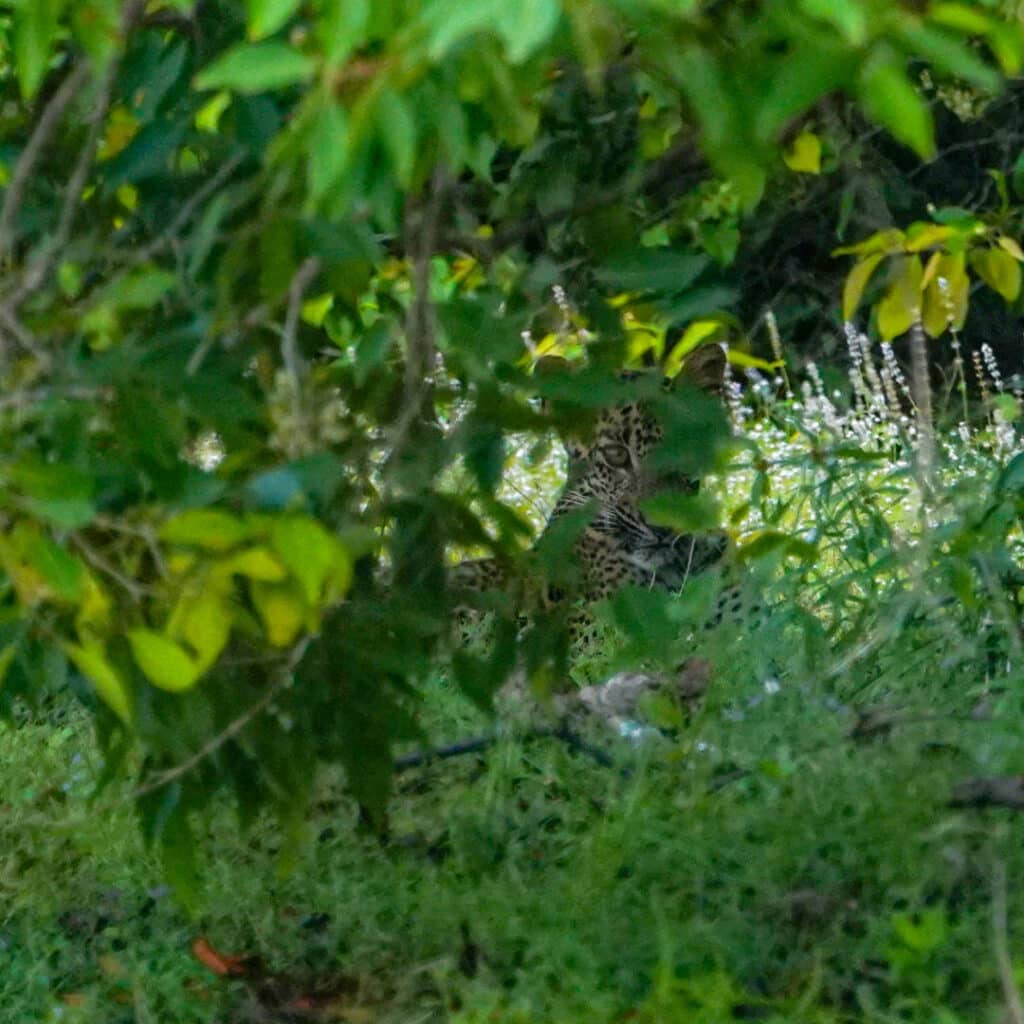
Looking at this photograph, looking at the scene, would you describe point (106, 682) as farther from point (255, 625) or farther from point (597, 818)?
point (597, 818)

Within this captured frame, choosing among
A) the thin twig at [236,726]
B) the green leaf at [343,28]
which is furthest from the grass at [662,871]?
the green leaf at [343,28]

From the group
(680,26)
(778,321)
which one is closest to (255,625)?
(680,26)

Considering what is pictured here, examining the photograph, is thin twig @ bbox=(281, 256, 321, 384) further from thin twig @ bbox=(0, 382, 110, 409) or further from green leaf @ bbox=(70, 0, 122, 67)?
green leaf @ bbox=(70, 0, 122, 67)

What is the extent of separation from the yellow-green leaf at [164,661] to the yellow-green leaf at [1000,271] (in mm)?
1682

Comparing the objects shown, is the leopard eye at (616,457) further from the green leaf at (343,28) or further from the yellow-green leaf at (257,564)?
the green leaf at (343,28)

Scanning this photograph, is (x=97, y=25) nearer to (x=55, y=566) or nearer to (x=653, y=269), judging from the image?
(x=55, y=566)

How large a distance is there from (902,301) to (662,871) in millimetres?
963

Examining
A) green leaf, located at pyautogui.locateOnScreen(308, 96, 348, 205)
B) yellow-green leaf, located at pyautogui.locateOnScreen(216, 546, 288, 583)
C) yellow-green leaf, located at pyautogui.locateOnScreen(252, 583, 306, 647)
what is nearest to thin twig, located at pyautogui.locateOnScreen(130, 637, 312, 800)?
yellow-green leaf, located at pyautogui.locateOnScreen(252, 583, 306, 647)

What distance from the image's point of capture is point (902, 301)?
10.4 feet

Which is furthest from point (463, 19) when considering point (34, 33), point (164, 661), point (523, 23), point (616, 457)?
point (616, 457)

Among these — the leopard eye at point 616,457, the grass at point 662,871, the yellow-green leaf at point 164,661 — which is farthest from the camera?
the leopard eye at point 616,457

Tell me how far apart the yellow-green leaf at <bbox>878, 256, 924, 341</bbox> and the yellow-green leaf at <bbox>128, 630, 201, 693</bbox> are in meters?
1.58

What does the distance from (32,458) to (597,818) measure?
1.77 m

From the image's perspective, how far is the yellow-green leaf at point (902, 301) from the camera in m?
3.12
